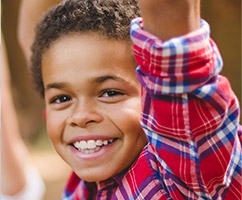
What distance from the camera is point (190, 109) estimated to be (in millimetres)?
614

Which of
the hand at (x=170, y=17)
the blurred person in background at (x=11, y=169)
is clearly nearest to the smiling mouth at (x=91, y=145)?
the hand at (x=170, y=17)

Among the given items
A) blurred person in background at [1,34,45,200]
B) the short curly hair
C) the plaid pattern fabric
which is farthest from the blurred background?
the plaid pattern fabric

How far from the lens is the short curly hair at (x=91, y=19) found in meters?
0.91

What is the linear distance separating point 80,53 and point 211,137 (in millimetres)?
392

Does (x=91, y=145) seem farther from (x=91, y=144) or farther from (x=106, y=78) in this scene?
(x=106, y=78)

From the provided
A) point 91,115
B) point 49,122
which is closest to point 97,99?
point 91,115

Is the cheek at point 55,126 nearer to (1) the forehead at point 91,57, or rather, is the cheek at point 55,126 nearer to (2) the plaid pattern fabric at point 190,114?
(1) the forehead at point 91,57

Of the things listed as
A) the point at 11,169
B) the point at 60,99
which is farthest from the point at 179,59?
the point at 11,169

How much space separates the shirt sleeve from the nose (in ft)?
0.60

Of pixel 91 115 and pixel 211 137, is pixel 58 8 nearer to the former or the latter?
pixel 91 115

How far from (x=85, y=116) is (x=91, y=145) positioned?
85 millimetres

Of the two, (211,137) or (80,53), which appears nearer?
(211,137)

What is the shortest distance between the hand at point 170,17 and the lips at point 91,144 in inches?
14.2

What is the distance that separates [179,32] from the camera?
0.58 m
